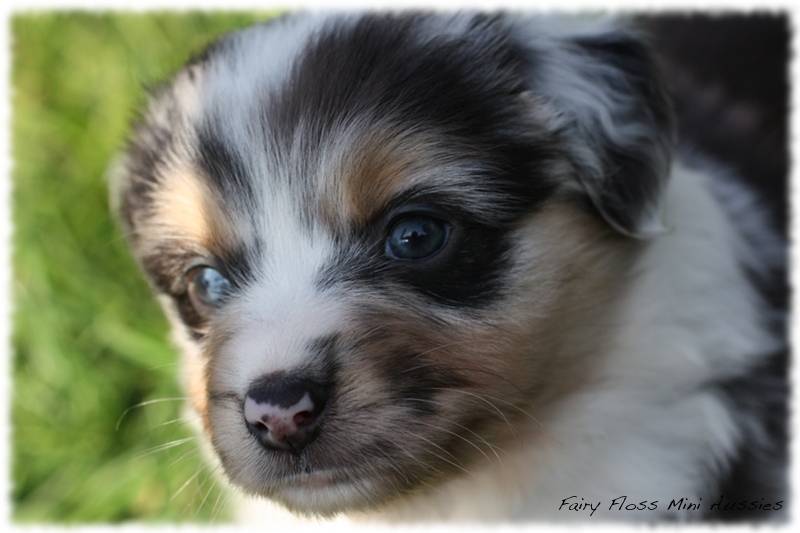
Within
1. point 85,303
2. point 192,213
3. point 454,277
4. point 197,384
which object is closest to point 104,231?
point 85,303

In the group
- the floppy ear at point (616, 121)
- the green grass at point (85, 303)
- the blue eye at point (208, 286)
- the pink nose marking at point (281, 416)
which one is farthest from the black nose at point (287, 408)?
the green grass at point (85, 303)

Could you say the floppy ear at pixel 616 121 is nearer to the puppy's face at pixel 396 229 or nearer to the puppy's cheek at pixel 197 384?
the puppy's face at pixel 396 229

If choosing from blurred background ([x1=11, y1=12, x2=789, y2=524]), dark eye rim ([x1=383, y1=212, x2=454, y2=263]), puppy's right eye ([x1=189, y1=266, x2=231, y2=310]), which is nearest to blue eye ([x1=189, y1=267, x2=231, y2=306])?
puppy's right eye ([x1=189, y1=266, x2=231, y2=310])

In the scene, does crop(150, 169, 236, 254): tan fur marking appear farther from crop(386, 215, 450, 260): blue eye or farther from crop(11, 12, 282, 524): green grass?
crop(11, 12, 282, 524): green grass

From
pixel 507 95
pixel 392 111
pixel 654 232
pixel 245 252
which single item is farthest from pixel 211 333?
pixel 654 232

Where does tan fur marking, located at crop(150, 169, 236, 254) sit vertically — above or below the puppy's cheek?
above

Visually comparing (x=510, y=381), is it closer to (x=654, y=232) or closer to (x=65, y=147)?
(x=654, y=232)

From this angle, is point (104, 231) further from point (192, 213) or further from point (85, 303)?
point (192, 213)

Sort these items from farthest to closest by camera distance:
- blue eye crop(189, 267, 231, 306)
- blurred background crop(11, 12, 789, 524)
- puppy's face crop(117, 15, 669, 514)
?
blurred background crop(11, 12, 789, 524) < blue eye crop(189, 267, 231, 306) < puppy's face crop(117, 15, 669, 514)
